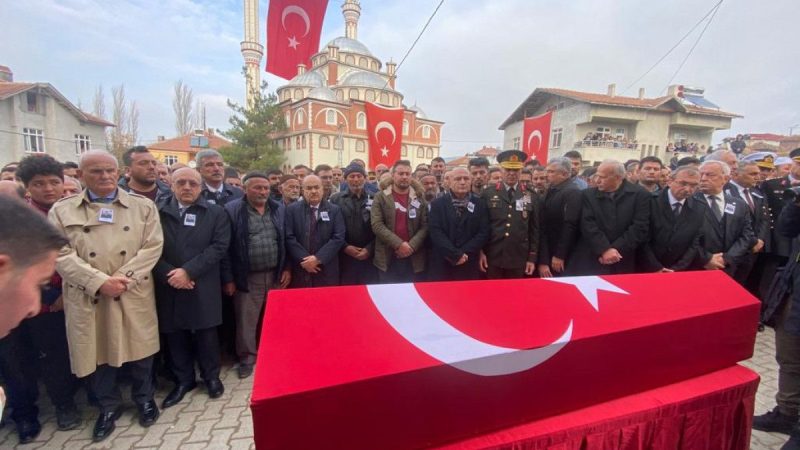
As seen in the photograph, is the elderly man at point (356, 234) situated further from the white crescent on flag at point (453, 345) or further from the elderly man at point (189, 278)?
the white crescent on flag at point (453, 345)

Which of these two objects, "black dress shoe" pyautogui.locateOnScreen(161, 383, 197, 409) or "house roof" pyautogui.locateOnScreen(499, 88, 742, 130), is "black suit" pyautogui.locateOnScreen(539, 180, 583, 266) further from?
"house roof" pyautogui.locateOnScreen(499, 88, 742, 130)

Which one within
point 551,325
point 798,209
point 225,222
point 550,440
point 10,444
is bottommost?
point 10,444

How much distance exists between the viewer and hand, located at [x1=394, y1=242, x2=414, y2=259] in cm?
356

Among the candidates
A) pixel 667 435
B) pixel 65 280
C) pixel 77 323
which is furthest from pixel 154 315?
pixel 667 435

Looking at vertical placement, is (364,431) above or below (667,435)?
above

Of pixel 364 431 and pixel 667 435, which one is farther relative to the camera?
pixel 667 435

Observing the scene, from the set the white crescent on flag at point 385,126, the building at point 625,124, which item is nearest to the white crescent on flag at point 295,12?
the white crescent on flag at point 385,126

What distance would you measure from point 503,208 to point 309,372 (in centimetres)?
308

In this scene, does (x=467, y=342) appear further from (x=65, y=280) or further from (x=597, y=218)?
(x=597, y=218)

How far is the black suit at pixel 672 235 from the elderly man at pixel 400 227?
89.9 inches

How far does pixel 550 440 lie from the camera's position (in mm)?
1257

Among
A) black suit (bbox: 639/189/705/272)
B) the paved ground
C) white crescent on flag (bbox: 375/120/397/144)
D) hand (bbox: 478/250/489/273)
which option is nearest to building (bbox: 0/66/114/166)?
white crescent on flag (bbox: 375/120/397/144)

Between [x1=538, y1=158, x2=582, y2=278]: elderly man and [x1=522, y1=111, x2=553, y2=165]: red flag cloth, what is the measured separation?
6.35 meters

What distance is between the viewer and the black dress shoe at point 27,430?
7.47 ft
